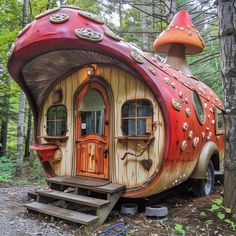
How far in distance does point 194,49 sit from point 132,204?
4858 mm

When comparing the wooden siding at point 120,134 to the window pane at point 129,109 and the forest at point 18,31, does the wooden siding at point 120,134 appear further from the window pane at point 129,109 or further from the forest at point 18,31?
the forest at point 18,31

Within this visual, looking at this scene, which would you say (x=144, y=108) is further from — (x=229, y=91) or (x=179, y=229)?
(x=179, y=229)

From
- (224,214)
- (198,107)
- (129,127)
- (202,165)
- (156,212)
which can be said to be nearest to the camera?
(224,214)

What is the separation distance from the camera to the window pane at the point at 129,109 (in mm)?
5410

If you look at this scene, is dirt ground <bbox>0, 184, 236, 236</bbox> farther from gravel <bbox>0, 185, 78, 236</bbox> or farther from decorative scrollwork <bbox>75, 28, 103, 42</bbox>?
decorative scrollwork <bbox>75, 28, 103, 42</bbox>

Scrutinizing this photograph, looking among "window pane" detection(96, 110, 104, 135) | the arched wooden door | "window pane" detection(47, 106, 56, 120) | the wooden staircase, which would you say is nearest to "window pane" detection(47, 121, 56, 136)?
"window pane" detection(47, 106, 56, 120)

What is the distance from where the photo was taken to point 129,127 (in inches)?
214

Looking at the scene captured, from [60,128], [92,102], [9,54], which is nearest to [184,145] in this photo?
[92,102]

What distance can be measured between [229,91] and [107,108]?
7.40ft

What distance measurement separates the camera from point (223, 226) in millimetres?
4199

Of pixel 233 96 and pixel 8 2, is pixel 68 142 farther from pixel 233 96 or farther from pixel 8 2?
pixel 8 2

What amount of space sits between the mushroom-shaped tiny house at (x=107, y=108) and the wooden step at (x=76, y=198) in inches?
18.0

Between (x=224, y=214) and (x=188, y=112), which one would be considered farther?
(x=188, y=112)

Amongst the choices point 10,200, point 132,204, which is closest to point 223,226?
point 132,204
